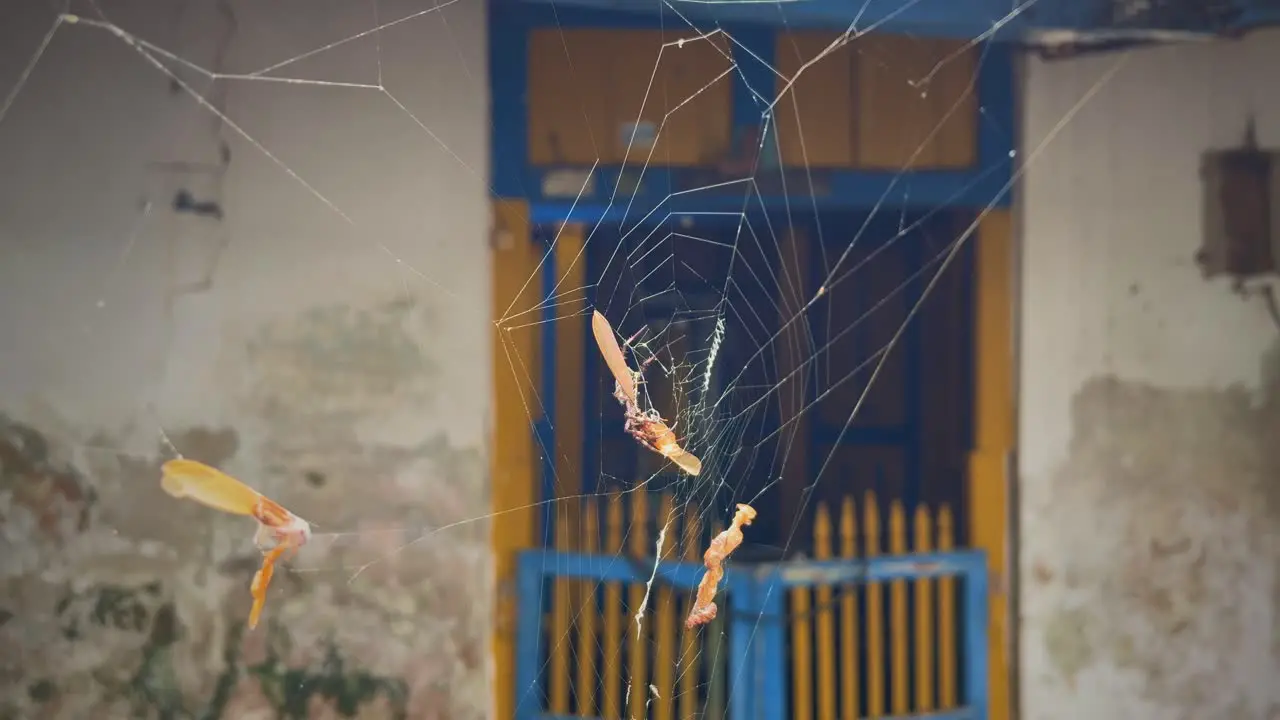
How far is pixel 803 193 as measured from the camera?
1.65 m

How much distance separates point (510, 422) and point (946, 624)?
846mm

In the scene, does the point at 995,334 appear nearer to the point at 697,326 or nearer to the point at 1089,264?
the point at 1089,264

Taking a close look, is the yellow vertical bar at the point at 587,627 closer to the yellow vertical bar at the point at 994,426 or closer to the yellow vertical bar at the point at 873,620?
the yellow vertical bar at the point at 873,620

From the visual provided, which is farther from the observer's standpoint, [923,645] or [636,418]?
[923,645]

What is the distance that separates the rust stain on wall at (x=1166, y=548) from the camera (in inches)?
68.3

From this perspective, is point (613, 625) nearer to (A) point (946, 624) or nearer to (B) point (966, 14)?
(A) point (946, 624)

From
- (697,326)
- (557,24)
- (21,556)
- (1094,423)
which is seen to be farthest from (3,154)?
(1094,423)

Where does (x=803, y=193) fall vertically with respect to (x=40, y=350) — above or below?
above

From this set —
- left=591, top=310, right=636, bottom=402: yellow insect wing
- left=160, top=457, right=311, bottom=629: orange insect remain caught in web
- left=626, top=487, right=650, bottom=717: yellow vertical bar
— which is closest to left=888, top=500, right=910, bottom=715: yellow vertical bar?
left=626, top=487, right=650, bottom=717: yellow vertical bar

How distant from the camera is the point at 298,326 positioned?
1486mm

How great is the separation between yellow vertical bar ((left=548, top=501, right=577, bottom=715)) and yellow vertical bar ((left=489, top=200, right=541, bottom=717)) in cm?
5

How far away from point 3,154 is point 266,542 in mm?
643

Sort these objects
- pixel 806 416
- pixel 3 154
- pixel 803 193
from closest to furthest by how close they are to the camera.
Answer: pixel 3 154, pixel 803 193, pixel 806 416

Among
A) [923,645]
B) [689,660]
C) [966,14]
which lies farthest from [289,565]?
[966,14]
